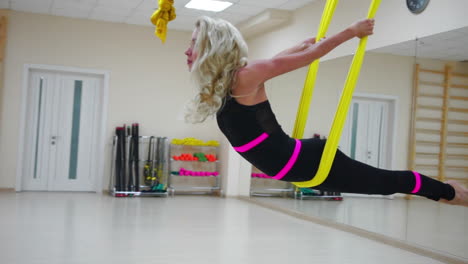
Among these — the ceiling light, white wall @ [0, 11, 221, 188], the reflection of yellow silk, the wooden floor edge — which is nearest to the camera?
the reflection of yellow silk

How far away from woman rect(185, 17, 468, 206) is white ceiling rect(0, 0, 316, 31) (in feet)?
17.1

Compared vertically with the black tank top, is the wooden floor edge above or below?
below

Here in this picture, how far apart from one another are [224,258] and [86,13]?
6006 millimetres

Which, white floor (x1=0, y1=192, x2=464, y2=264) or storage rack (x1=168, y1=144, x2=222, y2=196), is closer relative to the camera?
white floor (x1=0, y1=192, x2=464, y2=264)

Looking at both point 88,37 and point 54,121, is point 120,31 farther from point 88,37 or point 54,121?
point 54,121

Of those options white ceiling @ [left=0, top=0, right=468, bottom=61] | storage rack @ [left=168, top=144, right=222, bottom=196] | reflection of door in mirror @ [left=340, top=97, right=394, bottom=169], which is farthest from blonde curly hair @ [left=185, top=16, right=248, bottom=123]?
storage rack @ [left=168, top=144, right=222, bottom=196]

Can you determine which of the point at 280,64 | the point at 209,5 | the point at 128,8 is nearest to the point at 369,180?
the point at 280,64

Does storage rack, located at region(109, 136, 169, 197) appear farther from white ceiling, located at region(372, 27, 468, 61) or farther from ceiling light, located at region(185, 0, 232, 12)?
white ceiling, located at region(372, 27, 468, 61)

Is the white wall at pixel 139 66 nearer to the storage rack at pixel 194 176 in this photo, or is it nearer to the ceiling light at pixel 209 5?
the storage rack at pixel 194 176

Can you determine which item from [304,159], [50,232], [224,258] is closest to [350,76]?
[304,159]

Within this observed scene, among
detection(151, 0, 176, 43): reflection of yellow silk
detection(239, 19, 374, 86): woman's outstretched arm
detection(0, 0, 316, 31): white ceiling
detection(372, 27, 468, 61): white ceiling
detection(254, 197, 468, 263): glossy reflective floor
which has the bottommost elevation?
detection(254, 197, 468, 263): glossy reflective floor

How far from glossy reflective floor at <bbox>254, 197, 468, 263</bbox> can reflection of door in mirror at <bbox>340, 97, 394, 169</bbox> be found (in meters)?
0.54

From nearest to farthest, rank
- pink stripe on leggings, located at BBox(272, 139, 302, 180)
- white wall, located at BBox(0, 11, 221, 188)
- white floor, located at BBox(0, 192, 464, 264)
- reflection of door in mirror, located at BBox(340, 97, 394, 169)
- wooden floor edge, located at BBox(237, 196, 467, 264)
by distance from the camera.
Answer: pink stripe on leggings, located at BBox(272, 139, 302, 180) < white floor, located at BBox(0, 192, 464, 264) < wooden floor edge, located at BBox(237, 196, 467, 264) < reflection of door in mirror, located at BBox(340, 97, 394, 169) < white wall, located at BBox(0, 11, 221, 188)

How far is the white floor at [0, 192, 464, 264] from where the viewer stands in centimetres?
429
